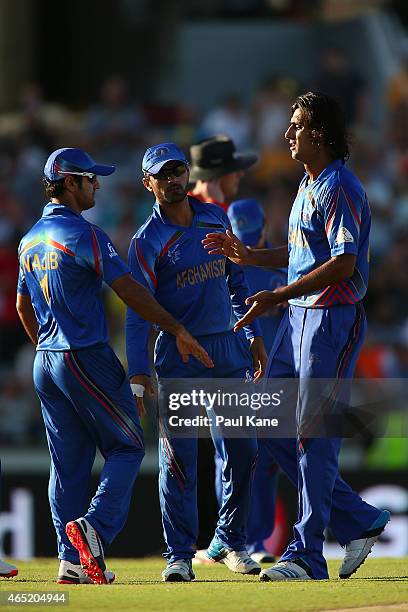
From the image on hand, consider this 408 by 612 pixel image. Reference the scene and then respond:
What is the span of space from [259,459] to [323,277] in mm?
2022

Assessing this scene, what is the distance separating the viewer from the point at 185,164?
680cm

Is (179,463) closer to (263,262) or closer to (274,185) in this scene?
(263,262)

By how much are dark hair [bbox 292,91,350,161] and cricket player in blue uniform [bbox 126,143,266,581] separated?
701mm

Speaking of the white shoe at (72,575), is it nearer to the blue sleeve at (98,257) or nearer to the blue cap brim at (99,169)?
the blue sleeve at (98,257)

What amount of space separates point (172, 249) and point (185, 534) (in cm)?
147

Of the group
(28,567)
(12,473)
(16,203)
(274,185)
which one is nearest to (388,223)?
(274,185)

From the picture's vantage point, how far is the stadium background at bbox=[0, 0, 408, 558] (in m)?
11.2

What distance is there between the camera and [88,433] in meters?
6.62

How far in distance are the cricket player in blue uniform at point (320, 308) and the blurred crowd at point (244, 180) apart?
A: 5.94 meters

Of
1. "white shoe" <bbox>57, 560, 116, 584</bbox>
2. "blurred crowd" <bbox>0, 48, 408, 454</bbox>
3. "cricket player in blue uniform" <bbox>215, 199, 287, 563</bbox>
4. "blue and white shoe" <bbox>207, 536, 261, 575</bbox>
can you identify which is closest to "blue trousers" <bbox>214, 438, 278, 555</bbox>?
"cricket player in blue uniform" <bbox>215, 199, 287, 563</bbox>

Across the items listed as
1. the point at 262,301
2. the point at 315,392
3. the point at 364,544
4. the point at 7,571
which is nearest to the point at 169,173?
the point at 262,301

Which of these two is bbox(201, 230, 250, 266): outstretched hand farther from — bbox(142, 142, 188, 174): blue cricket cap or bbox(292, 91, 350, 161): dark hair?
bbox(292, 91, 350, 161): dark hair

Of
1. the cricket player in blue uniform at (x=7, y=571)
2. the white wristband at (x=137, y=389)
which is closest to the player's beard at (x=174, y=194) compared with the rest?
the white wristband at (x=137, y=389)

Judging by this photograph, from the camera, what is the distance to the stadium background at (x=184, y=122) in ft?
36.7
